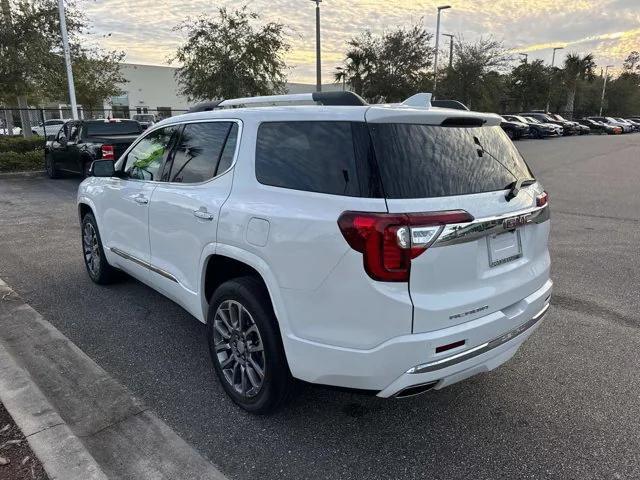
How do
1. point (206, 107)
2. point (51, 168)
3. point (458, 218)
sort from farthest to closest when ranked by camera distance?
point (51, 168)
point (206, 107)
point (458, 218)

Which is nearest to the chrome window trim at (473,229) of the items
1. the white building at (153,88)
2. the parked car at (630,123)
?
the parked car at (630,123)

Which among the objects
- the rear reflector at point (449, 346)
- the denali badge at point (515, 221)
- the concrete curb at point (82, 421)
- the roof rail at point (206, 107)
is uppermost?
the roof rail at point (206, 107)

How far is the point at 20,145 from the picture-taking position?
18.6 meters

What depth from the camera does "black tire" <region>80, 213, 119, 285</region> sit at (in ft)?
17.1

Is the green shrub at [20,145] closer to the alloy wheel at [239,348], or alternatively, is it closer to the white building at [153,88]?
the alloy wheel at [239,348]

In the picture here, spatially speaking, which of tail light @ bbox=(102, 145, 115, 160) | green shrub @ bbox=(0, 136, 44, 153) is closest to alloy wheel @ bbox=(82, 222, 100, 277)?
tail light @ bbox=(102, 145, 115, 160)

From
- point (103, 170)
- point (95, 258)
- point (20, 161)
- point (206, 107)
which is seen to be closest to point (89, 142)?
point (20, 161)

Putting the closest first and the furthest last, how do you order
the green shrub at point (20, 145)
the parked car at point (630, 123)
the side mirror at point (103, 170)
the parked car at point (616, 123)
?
the side mirror at point (103, 170), the green shrub at point (20, 145), the parked car at point (616, 123), the parked car at point (630, 123)

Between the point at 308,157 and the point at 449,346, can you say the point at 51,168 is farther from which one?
the point at 449,346

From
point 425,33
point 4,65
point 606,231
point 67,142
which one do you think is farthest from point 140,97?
point 606,231

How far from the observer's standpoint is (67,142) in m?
13.7

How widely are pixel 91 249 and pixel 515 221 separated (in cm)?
455

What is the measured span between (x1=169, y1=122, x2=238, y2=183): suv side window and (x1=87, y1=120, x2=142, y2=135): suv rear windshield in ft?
34.2

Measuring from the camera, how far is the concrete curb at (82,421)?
2584 mm
